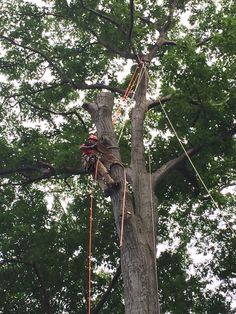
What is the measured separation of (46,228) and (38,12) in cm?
553

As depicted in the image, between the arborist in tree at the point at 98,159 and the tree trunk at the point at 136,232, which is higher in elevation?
the arborist in tree at the point at 98,159

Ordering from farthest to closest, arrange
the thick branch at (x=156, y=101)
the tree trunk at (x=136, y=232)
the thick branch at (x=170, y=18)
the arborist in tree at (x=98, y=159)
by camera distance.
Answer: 1. the thick branch at (x=170, y=18)
2. the thick branch at (x=156, y=101)
3. the arborist in tree at (x=98, y=159)
4. the tree trunk at (x=136, y=232)

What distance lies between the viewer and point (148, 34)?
9.88 meters

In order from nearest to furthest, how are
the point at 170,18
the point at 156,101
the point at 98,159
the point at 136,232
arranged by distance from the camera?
the point at 136,232 < the point at 98,159 < the point at 156,101 < the point at 170,18

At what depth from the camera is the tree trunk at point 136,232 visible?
4414 mm

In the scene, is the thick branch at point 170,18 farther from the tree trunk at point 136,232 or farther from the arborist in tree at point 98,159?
the arborist in tree at point 98,159

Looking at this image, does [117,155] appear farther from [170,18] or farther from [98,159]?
[170,18]

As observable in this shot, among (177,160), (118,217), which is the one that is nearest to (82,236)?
(177,160)

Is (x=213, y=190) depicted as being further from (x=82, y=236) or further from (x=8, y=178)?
(x=8, y=178)

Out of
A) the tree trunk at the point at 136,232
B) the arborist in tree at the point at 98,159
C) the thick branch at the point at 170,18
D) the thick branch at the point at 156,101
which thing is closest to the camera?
the tree trunk at the point at 136,232

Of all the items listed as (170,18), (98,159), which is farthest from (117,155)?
(170,18)

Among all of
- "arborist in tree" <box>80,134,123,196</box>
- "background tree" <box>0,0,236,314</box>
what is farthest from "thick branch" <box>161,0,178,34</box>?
"arborist in tree" <box>80,134,123,196</box>

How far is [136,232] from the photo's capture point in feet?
16.3

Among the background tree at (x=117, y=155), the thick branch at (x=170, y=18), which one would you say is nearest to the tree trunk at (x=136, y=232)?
the background tree at (x=117, y=155)
